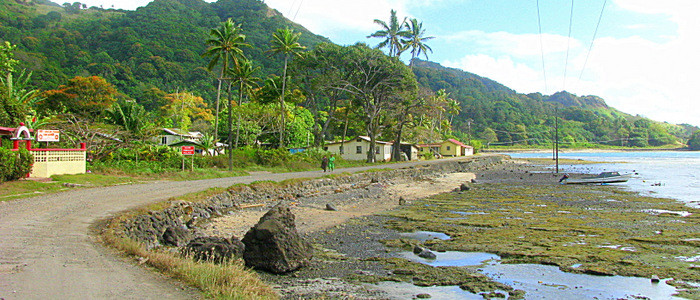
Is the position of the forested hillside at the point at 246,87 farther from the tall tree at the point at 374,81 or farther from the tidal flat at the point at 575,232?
the tidal flat at the point at 575,232

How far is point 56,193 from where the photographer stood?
17188mm

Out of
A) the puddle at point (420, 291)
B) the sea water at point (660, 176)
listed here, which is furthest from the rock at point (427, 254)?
the sea water at point (660, 176)

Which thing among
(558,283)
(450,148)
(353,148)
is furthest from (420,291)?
(450,148)

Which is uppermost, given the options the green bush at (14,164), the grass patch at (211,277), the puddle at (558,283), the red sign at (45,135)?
the red sign at (45,135)

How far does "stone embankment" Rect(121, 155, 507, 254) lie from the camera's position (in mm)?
12062

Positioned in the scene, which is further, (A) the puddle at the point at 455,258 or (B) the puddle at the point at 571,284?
(A) the puddle at the point at 455,258

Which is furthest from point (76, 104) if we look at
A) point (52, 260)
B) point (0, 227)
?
point (52, 260)

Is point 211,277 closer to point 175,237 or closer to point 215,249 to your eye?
point 215,249

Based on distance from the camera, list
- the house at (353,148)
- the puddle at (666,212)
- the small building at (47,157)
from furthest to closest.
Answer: the house at (353,148), the small building at (47,157), the puddle at (666,212)

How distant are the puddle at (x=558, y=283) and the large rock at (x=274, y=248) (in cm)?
272

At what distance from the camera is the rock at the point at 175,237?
1177 cm

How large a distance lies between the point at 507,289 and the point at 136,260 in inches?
264

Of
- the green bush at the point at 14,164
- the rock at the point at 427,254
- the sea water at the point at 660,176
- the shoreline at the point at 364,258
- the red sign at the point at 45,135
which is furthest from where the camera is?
the sea water at the point at 660,176

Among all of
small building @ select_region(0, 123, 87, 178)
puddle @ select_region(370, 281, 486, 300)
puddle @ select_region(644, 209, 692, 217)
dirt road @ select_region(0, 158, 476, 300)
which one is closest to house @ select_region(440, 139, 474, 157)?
puddle @ select_region(644, 209, 692, 217)
